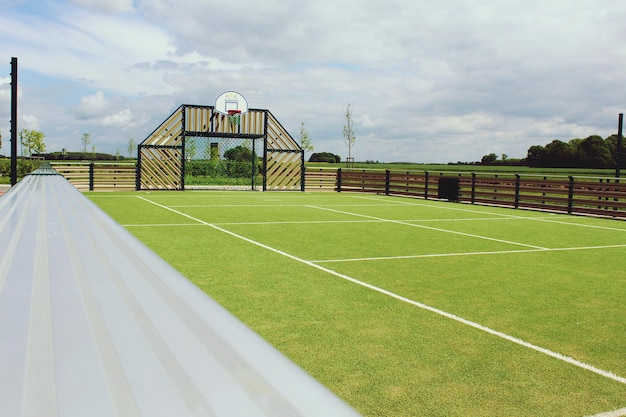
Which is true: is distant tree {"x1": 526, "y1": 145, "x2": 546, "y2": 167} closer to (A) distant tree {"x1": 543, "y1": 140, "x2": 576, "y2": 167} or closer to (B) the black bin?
(A) distant tree {"x1": 543, "y1": 140, "x2": 576, "y2": 167}

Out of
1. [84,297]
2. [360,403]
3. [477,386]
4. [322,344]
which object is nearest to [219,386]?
[84,297]

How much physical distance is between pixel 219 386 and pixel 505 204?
22833 millimetres

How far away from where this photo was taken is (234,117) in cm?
3073

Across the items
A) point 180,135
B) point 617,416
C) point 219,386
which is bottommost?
point 617,416

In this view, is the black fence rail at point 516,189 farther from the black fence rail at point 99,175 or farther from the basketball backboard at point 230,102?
the black fence rail at point 99,175

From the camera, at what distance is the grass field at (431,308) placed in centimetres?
371

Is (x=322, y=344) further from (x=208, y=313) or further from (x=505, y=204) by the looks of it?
(x=505, y=204)

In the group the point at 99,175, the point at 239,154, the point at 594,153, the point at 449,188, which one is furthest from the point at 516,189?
the point at 594,153

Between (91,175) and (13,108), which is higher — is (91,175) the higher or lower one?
the lower one

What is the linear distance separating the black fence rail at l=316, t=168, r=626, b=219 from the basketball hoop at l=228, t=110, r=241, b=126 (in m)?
7.03

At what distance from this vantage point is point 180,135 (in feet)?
96.9

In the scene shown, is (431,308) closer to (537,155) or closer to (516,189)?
(516,189)

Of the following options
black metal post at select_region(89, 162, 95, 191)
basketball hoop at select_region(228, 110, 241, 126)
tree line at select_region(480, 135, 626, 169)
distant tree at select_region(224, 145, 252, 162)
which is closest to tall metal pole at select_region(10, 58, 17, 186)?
black metal post at select_region(89, 162, 95, 191)

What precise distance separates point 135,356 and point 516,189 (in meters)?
22.3
